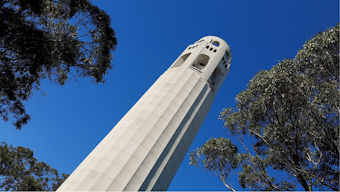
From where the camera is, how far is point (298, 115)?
19.6m

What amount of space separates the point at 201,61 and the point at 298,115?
15391 mm

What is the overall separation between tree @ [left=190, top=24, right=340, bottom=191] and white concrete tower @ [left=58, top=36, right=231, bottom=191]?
483 centimetres

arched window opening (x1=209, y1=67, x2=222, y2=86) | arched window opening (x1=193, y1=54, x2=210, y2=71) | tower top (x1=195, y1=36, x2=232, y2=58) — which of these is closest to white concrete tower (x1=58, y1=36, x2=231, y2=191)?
arched window opening (x1=193, y1=54, x2=210, y2=71)

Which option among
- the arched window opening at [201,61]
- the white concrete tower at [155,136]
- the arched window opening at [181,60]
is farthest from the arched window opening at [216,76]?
the arched window opening at [181,60]

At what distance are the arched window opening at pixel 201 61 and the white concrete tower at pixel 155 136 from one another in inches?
12.6

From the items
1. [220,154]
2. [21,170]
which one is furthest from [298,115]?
[21,170]

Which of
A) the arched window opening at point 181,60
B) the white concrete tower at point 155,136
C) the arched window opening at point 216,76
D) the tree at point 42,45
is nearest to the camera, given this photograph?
the tree at point 42,45

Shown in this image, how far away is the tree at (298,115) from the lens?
56.0 feet

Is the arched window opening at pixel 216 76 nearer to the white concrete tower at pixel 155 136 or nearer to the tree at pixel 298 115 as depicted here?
the white concrete tower at pixel 155 136

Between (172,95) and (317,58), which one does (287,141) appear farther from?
(172,95)

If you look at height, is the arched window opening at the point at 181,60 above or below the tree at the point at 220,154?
above

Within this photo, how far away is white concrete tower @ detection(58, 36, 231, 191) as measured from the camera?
1838 cm

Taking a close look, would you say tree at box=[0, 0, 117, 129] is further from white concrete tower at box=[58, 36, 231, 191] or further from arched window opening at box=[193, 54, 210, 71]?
arched window opening at box=[193, 54, 210, 71]

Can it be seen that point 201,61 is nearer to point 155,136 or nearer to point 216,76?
point 216,76
